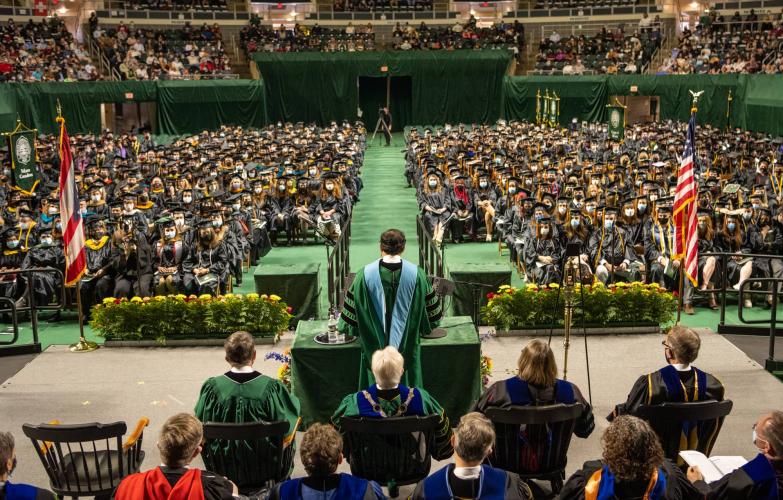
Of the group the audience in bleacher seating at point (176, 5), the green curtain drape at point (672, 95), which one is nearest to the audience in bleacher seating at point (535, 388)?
the green curtain drape at point (672, 95)

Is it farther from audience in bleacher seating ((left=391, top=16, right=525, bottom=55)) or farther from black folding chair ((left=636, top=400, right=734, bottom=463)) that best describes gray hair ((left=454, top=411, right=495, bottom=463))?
audience in bleacher seating ((left=391, top=16, right=525, bottom=55))

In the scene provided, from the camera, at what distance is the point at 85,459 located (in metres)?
5.53

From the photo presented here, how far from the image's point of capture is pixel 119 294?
1238 cm

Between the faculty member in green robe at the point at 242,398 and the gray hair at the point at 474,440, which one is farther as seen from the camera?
the faculty member in green robe at the point at 242,398

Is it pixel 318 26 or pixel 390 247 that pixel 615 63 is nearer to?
pixel 318 26

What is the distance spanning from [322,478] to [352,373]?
3.15 meters

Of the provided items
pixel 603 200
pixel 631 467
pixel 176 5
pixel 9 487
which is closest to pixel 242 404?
pixel 9 487

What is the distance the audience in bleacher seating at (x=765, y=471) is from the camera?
4270 mm

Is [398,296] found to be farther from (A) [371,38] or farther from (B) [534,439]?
(A) [371,38]

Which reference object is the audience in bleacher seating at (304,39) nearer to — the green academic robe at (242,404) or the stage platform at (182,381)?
the stage platform at (182,381)

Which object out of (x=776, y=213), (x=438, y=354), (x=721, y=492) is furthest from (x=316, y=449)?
(x=776, y=213)

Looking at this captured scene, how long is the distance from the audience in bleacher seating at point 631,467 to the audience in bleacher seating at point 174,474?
193 centimetres

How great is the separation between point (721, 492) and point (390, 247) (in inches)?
120

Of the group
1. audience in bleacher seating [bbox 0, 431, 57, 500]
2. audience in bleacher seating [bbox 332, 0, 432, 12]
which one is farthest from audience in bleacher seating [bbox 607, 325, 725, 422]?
audience in bleacher seating [bbox 332, 0, 432, 12]
